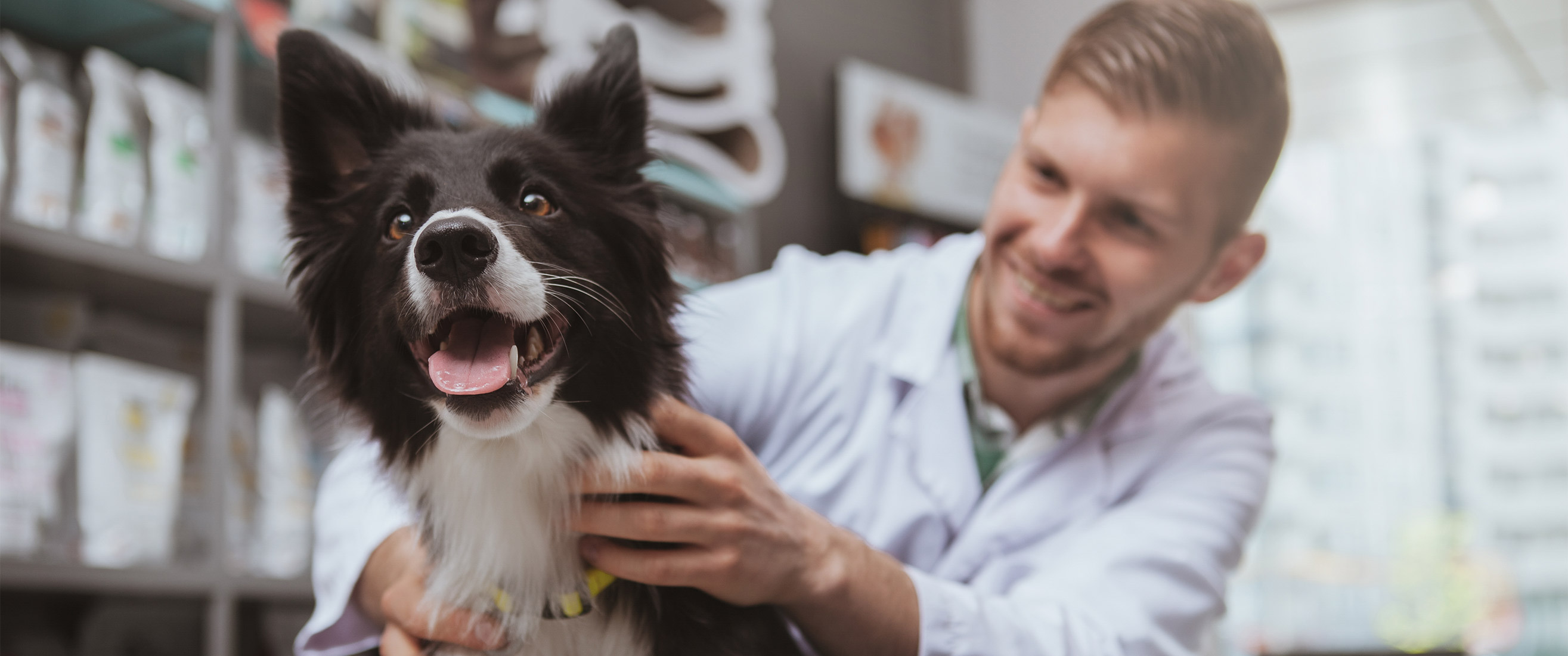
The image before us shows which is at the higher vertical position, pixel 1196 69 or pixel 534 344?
pixel 1196 69

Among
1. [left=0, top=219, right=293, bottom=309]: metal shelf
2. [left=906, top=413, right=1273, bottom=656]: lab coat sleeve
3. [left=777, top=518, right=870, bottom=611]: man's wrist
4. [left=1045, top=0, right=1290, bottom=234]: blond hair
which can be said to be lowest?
[left=0, top=219, right=293, bottom=309]: metal shelf

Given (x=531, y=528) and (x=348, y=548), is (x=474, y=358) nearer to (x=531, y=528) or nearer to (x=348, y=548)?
(x=531, y=528)

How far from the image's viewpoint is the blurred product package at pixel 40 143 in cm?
185

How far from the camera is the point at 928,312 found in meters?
1.71

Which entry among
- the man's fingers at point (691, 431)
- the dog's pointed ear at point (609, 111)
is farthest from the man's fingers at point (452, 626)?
the dog's pointed ear at point (609, 111)

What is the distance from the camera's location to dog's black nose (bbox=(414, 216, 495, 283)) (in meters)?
0.91

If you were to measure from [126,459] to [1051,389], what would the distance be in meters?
1.66

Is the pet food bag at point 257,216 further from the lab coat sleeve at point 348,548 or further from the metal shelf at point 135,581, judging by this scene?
the lab coat sleeve at point 348,548

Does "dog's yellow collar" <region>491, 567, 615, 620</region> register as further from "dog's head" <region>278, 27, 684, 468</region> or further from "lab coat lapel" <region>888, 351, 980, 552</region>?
"lab coat lapel" <region>888, 351, 980, 552</region>

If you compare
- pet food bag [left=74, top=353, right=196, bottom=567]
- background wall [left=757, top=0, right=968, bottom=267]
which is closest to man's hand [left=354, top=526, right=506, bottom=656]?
pet food bag [left=74, top=353, right=196, bottom=567]

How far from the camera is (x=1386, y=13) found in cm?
478

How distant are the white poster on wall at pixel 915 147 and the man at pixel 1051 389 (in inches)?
89.3

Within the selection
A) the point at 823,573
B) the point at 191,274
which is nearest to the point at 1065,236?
the point at 823,573

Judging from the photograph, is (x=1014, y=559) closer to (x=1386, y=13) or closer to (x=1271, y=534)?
(x=1386, y=13)
